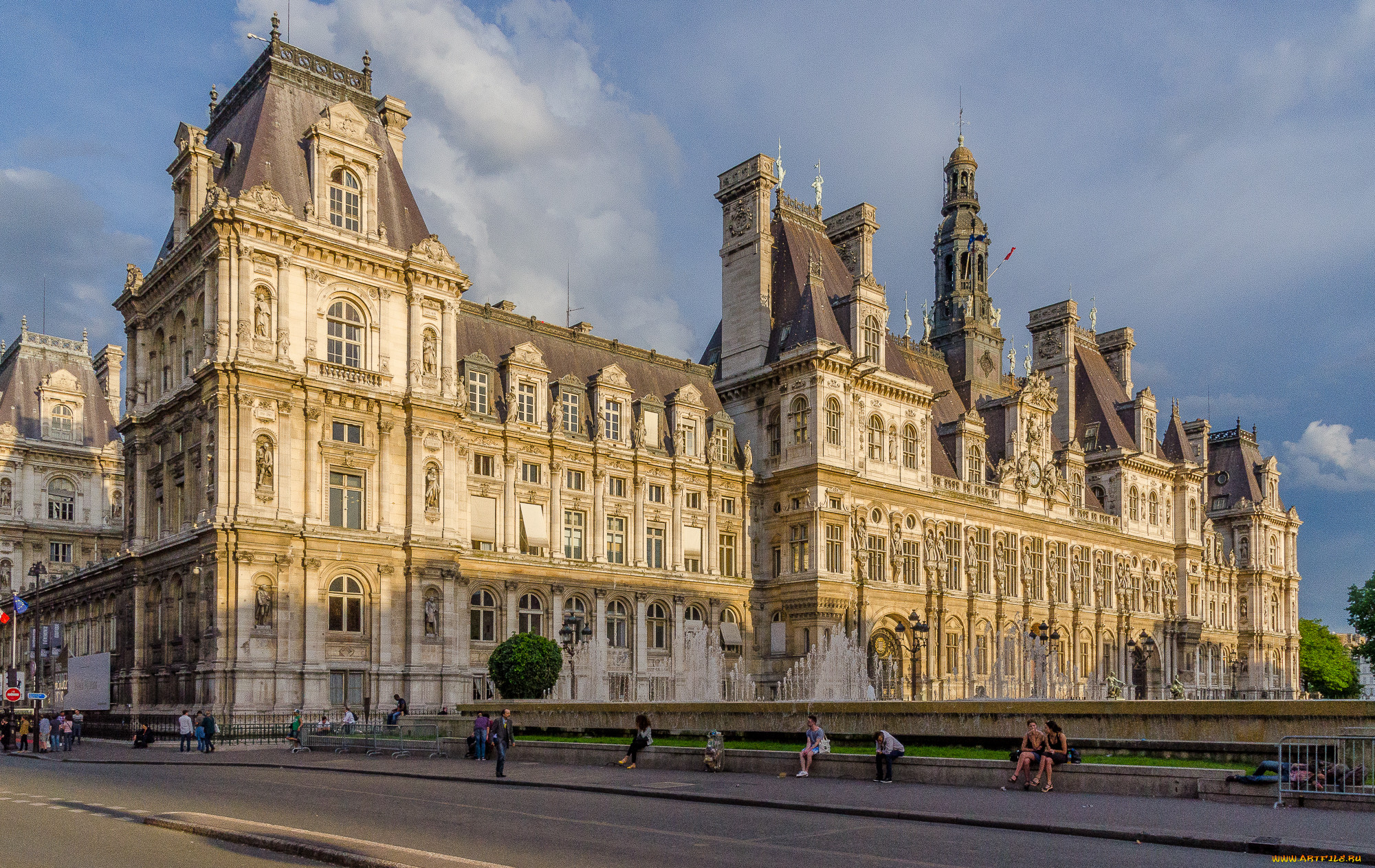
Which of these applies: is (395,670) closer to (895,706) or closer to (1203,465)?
(895,706)

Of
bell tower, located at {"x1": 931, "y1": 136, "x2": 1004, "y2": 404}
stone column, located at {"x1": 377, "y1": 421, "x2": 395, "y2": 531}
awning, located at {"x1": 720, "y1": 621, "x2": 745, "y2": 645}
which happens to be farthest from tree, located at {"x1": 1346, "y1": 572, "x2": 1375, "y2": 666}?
stone column, located at {"x1": 377, "y1": 421, "x2": 395, "y2": 531}

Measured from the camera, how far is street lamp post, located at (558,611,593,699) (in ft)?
140

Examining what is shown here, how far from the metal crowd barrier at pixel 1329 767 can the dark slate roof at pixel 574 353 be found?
39184 mm

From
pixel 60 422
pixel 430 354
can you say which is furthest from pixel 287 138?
pixel 60 422

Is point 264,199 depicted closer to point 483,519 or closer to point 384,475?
point 384,475

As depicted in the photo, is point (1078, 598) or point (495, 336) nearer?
point (495, 336)

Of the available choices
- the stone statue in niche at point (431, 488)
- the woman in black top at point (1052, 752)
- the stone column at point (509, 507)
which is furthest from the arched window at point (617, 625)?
the woman in black top at point (1052, 752)

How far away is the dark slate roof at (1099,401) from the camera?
85.6 m

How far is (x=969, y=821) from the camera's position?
19672mm

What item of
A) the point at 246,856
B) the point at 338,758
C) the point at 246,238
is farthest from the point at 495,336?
the point at 246,856

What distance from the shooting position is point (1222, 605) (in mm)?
98000

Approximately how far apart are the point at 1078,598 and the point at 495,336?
43592mm

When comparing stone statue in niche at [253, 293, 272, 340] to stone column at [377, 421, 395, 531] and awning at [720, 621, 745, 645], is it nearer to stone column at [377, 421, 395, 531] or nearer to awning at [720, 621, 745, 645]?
stone column at [377, 421, 395, 531]

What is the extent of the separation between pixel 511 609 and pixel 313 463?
1132 cm
